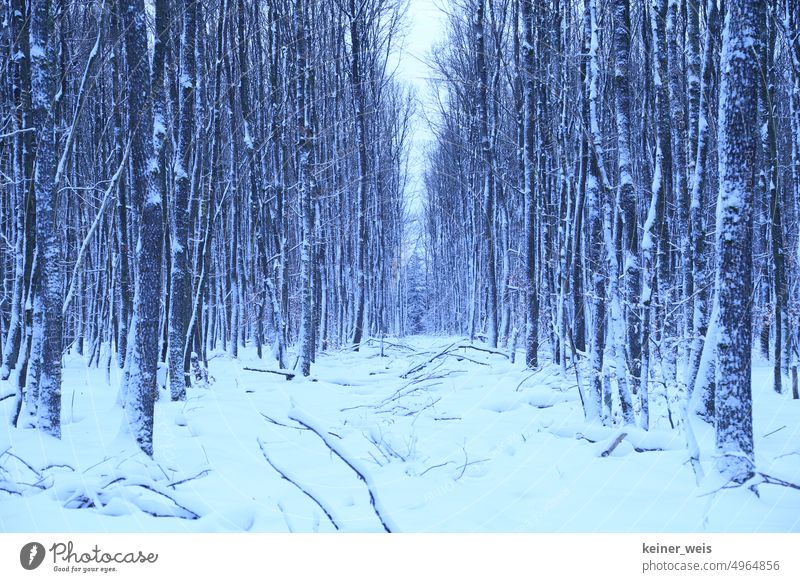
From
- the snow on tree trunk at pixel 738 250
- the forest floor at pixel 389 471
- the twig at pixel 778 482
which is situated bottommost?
the forest floor at pixel 389 471

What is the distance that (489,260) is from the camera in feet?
46.6

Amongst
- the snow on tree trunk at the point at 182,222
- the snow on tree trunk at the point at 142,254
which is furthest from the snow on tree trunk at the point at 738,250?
the snow on tree trunk at the point at 182,222

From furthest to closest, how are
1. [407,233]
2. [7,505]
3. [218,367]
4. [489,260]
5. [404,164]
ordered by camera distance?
[407,233] → [404,164] → [489,260] → [218,367] → [7,505]

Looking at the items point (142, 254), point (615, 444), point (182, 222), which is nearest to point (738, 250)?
point (615, 444)

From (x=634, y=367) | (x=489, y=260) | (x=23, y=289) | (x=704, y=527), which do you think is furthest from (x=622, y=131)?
(x=489, y=260)

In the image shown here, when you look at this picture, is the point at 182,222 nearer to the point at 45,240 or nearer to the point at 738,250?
the point at 45,240

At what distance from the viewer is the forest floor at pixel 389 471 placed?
120 inches

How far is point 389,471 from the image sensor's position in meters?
4.54

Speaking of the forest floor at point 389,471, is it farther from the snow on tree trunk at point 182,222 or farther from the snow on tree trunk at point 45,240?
the snow on tree trunk at point 182,222

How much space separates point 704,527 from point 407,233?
138 feet

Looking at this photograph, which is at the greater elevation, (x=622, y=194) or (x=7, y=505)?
(x=622, y=194)

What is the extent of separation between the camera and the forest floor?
3.05 m

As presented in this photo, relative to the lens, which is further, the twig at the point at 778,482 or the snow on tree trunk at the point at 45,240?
the snow on tree trunk at the point at 45,240
